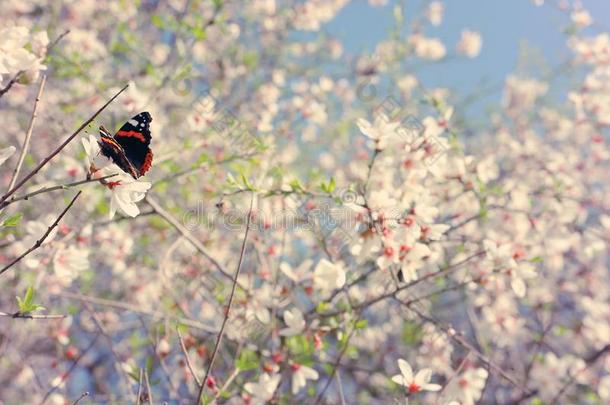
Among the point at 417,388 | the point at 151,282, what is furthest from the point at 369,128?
the point at 151,282

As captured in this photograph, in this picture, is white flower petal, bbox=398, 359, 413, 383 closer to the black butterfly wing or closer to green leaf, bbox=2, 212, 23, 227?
the black butterfly wing

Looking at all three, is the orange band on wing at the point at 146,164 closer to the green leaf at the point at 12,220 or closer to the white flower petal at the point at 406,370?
the green leaf at the point at 12,220

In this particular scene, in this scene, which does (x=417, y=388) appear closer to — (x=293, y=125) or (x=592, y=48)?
(x=293, y=125)

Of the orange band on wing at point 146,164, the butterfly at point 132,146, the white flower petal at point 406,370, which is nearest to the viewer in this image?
the butterfly at point 132,146

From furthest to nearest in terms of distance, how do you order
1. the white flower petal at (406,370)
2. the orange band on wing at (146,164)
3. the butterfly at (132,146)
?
the white flower petal at (406,370), the orange band on wing at (146,164), the butterfly at (132,146)

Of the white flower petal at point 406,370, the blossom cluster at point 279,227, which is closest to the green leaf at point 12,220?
the blossom cluster at point 279,227

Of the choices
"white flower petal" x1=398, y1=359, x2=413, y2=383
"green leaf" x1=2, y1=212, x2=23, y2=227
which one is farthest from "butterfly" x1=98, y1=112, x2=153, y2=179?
"white flower petal" x1=398, y1=359, x2=413, y2=383

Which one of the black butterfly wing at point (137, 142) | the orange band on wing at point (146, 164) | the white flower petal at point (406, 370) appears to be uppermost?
the black butterfly wing at point (137, 142)

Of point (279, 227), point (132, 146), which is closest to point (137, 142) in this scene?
point (132, 146)
